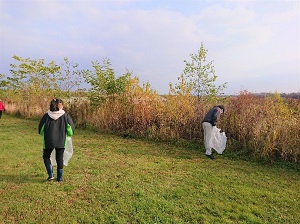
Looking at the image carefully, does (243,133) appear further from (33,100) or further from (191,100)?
(33,100)

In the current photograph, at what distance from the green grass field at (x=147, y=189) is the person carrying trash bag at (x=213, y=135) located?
1.09 ft

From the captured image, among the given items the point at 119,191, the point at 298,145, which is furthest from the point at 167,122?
the point at 119,191

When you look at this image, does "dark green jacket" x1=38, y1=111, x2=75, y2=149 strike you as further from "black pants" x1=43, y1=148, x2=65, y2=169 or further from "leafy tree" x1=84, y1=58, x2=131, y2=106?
"leafy tree" x1=84, y1=58, x2=131, y2=106

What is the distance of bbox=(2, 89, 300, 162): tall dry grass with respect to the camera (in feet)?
24.8

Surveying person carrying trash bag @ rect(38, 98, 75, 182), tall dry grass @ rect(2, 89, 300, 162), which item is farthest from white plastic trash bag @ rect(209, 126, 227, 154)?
person carrying trash bag @ rect(38, 98, 75, 182)

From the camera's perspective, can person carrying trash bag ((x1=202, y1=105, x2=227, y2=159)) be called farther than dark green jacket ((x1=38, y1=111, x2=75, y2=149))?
Yes

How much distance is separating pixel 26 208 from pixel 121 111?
790 cm

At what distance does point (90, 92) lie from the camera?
13469 millimetres

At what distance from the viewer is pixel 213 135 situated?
26.0ft

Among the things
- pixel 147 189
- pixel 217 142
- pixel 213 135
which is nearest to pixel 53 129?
pixel 147 189

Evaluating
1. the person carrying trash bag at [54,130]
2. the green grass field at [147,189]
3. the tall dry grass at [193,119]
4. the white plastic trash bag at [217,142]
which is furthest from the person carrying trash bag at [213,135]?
the person carrying trash bag at [54,130]

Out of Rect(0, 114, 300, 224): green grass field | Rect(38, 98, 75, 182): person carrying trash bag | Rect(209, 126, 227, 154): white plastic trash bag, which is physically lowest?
Rect(0, 114, 300, 224): green grass field

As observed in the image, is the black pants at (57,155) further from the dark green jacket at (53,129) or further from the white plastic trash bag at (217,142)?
the white plastic trash bag at (217,142)

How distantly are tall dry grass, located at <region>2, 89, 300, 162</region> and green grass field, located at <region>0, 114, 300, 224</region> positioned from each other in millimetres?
805
